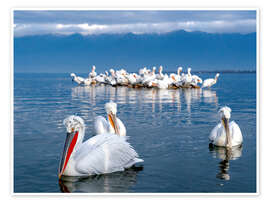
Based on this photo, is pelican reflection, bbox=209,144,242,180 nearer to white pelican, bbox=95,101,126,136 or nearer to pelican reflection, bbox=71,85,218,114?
white pelican, bbox=95,101,126,136

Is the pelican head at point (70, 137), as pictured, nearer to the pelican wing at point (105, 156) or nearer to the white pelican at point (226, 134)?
the pelican wing at point (105, 156)

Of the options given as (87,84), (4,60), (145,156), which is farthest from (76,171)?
(87,84)

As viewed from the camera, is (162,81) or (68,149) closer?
(68,149)

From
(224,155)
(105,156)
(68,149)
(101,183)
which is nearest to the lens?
(101,183)

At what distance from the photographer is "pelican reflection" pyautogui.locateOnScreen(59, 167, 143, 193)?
6238mm

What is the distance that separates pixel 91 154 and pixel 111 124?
2.64 meters

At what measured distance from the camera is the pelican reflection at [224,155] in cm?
684

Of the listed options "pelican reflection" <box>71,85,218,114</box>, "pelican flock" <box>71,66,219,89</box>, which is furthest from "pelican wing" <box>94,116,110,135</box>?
"pelican flock" <box>71,66,219,89</box>

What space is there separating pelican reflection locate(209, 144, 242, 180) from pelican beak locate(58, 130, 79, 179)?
2.50 metres

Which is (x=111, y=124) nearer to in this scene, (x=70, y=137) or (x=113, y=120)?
(x=113, y=120)

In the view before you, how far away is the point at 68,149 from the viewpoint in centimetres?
660

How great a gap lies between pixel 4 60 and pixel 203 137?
17.1 feet

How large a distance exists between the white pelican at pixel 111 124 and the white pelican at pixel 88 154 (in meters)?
1.88

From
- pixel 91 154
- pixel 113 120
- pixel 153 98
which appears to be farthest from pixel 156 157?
pixel 153 98
